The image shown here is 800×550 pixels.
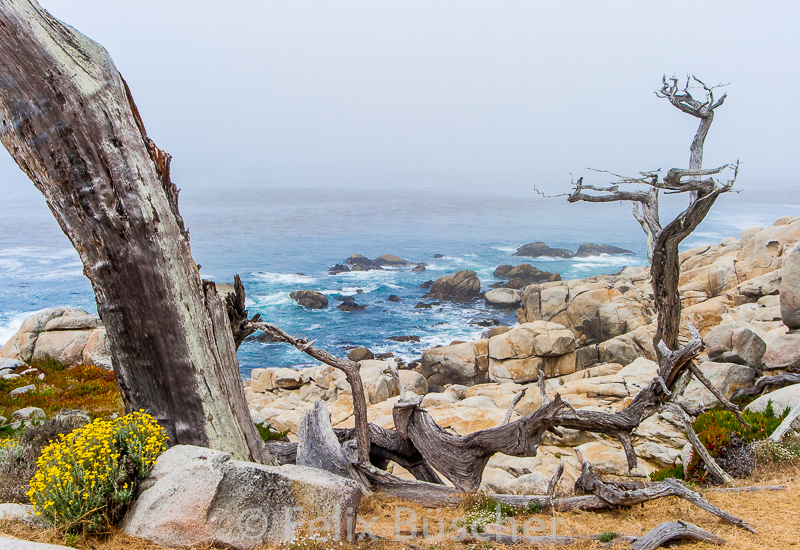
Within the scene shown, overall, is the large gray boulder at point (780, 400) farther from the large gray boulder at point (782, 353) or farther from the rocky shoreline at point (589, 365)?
the large gray boulder at point (782, 353)

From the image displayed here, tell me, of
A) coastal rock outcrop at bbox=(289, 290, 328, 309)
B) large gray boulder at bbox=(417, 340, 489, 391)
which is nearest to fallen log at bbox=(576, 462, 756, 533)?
large gray boulder at bbox=(417, 340, 489, 391)

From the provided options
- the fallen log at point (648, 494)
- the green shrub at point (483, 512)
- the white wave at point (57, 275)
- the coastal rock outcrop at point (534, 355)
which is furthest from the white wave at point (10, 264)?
the fallen log at point (648, 494)

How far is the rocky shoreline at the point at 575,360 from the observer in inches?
465

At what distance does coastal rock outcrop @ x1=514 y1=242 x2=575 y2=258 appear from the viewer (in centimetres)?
7494

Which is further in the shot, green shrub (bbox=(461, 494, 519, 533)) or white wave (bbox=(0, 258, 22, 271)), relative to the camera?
white wave (bbox=(0, 258, 22, 271))

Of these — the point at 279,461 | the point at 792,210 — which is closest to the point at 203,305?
the point at 279,461

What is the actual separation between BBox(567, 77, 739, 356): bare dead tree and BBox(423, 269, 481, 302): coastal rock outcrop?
3733 centimetres

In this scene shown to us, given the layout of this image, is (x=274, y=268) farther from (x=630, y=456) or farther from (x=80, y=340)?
(x=630, y=456)

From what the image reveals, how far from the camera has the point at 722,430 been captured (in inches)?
360

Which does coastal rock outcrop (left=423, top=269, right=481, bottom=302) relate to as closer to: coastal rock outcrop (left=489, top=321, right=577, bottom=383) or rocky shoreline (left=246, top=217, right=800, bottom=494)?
rocky shoreline (left=246, top=217, right=800, bottom=494)

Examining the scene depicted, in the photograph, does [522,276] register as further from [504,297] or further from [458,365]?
[458,365]

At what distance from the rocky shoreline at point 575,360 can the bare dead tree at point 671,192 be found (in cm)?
286

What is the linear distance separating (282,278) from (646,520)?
2386 inches

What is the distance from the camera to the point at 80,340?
1970 centimetres
